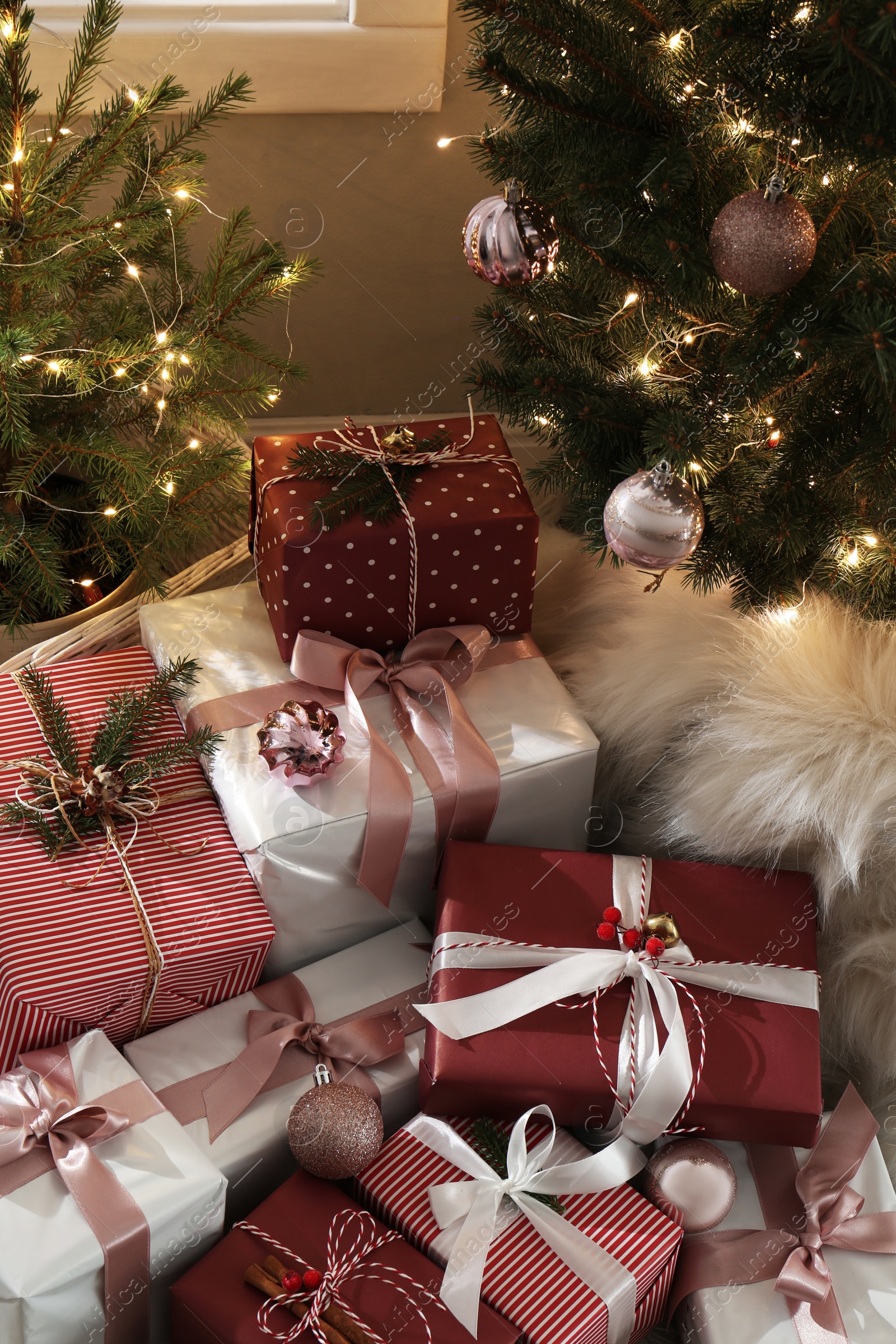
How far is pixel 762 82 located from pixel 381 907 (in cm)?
89

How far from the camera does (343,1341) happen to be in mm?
899

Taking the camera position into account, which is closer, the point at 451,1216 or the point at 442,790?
the point at 451,1216

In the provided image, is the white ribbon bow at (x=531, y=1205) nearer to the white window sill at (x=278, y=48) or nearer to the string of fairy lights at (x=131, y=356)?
the string of fairy lights at (x=131, y=356)

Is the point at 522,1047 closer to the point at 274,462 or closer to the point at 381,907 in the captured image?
the point at 381,907

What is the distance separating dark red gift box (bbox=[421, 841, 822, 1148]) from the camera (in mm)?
1034

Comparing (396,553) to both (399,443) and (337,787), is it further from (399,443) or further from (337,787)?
(337,787)

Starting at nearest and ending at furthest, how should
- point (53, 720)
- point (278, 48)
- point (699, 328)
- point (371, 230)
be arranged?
point (699, 328), point (53, 720), point (278, 48), point (371, 230)

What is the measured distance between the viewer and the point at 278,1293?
0.92 metres

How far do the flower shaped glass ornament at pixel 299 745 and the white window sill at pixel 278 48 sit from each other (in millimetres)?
925

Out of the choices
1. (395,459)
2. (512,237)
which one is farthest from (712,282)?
(395,459)

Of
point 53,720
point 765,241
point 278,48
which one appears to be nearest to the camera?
point 765,241

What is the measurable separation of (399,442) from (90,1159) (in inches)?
32.0

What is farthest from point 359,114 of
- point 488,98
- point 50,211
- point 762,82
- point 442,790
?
point 442,790

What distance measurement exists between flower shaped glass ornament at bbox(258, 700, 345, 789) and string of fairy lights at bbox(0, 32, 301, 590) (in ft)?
1.17
